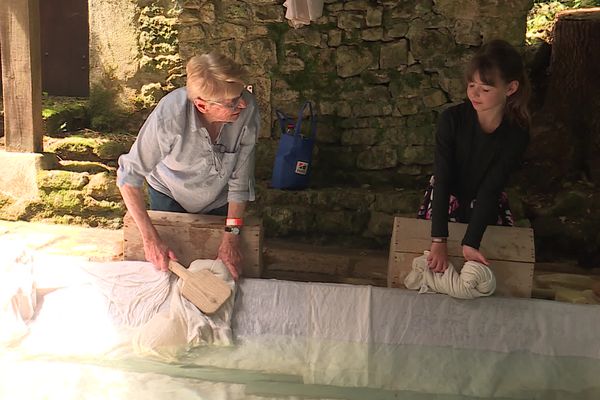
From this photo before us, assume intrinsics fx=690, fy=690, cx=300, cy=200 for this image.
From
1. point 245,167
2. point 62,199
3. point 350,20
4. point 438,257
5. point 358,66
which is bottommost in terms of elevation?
point 62,199

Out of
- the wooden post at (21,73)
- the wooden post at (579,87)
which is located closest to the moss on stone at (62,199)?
the wooden post at (21,73)

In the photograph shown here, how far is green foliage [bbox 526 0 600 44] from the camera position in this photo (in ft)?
18.6

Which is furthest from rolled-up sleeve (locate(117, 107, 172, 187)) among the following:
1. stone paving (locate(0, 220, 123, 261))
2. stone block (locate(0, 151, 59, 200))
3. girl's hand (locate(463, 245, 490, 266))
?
stone block (locate(0, 151, 59, 200))

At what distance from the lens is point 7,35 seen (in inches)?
186

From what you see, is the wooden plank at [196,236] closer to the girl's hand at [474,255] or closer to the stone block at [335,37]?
the girl's hand at [474,255]

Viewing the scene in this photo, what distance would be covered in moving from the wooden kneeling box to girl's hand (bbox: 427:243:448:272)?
A: 103 mm

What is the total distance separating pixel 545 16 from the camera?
6.19 meters

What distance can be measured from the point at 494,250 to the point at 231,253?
3.91 ft

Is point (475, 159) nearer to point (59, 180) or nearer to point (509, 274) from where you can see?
point (509, 274)

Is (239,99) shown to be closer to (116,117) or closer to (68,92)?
(116,117)

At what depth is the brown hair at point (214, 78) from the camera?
9.01ft

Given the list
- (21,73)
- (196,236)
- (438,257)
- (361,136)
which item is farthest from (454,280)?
(21,73)

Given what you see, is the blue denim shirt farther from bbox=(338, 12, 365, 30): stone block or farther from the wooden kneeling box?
bbox=(338, 12, 365, 30): stone block

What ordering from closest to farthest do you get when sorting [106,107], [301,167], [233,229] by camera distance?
[233,229] < [301,167] < [106,107]
